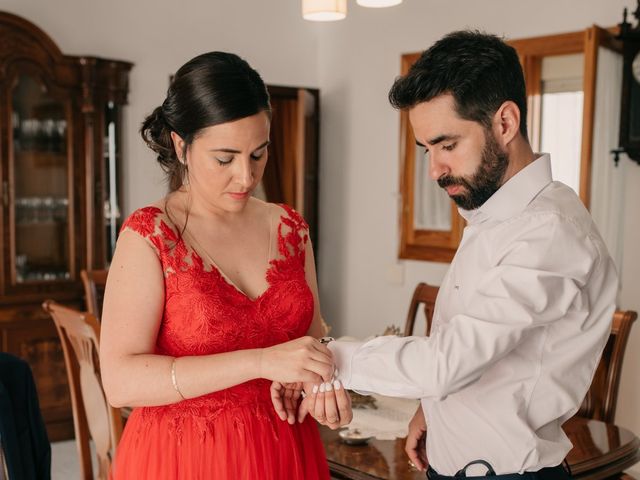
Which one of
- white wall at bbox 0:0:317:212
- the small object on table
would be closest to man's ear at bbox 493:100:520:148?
the small object on table

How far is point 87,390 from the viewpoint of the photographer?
2594 millimetres

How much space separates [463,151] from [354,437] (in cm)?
107

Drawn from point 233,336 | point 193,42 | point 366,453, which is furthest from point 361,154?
point 233,336

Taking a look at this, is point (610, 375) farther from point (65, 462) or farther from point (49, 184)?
point (49, 184)

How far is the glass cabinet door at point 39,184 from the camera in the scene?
14.4 ft

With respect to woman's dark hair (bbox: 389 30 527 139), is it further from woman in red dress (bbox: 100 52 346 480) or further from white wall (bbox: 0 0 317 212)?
white wall (bbox: 0 0 317 212)

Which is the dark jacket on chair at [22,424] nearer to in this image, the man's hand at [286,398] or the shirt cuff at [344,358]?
the man's hand at [286,398]

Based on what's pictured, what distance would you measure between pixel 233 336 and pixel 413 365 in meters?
0.48

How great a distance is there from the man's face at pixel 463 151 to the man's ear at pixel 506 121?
0.05 feet

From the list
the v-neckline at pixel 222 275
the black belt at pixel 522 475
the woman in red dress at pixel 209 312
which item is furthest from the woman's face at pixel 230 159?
the black belt at pixel 522 475

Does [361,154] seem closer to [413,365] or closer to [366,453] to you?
[366,453]

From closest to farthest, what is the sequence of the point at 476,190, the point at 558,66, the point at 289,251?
1. the point at 476,190
2. the point at 289,251
3. the point at 558,66

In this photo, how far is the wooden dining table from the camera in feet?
6.72

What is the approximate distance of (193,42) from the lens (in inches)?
201
